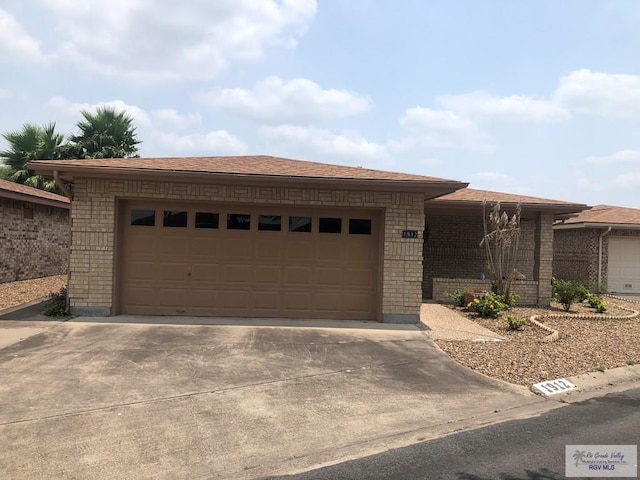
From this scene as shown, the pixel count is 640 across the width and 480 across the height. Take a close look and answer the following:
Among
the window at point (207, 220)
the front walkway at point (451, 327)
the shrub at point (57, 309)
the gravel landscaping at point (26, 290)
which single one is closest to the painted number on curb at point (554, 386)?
the front walkway at point (451, 327)

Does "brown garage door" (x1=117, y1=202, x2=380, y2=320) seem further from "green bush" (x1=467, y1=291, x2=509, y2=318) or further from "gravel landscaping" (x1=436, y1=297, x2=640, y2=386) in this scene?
"gravel landscaping" (x1=436, y1=297, x2=640, y2=386)

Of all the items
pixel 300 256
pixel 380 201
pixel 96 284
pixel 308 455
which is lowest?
pixel 308 455

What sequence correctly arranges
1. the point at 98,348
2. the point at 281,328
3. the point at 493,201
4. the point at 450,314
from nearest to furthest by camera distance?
the point at 98,348 → the point at 281,328 → the point at 450,314 → the point at 493,201

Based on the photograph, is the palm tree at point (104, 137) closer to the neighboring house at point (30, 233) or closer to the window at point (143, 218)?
the neighboring house at point (30, 233)

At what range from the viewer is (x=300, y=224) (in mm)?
10633

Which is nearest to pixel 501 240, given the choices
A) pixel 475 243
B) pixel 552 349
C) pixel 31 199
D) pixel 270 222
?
pixel 475 243

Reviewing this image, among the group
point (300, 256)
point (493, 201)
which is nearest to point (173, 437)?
point (300, 256)

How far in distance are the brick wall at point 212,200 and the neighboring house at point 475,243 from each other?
10.7 ft

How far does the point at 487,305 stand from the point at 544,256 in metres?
3.45

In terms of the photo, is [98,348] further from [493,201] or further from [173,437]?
[493,201]

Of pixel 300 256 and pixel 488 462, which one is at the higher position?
pixel 300 256

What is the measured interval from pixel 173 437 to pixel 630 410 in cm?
493

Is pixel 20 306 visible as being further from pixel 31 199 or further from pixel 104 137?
pixel 104 137

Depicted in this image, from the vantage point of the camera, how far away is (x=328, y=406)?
5422 mm
